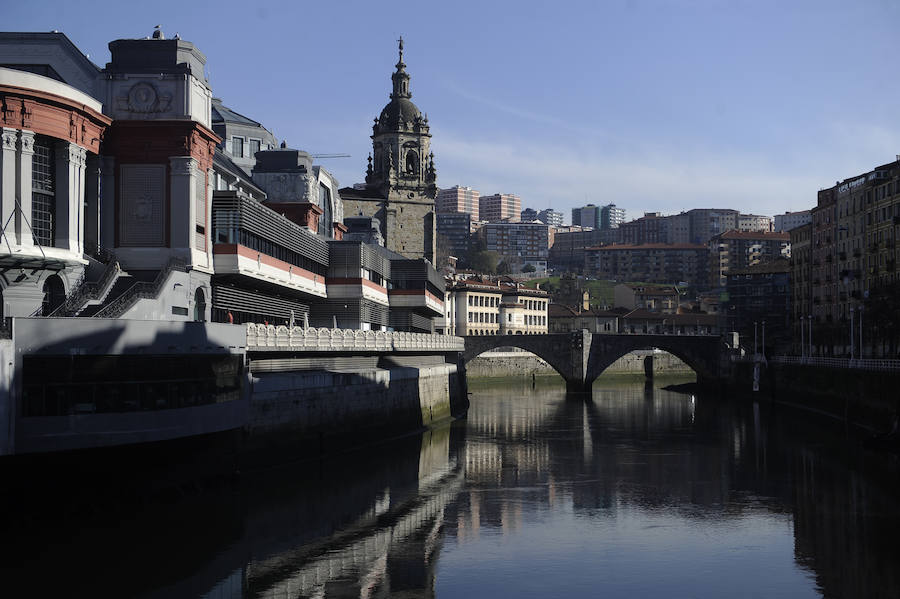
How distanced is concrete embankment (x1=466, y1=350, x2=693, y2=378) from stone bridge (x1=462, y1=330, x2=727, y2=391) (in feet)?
55.9

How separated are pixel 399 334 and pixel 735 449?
23.2 m

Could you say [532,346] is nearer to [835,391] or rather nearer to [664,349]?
[664,349]

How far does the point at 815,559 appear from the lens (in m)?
34.6

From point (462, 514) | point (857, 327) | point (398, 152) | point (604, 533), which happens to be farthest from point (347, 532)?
point (398, 152)

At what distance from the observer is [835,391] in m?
79.5

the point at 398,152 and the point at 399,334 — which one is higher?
the point at 398,152

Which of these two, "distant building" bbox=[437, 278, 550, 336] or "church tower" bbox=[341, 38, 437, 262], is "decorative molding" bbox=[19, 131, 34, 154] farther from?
"church tower" bbox=[341, 38, 437, 262]

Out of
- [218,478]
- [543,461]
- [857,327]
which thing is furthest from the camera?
[857,327]

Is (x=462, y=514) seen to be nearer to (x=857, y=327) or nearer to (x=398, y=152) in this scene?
(x=857, y=327)

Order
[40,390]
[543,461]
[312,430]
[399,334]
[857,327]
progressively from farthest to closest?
1. [857,327]
2. [399,334]
3. [543,461]
4. [312,430]
5. [40,390]

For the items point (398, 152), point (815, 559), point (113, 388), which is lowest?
point (815, 559)

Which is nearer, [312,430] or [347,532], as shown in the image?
[347,532]

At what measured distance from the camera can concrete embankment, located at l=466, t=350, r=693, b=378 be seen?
14638 centimetres

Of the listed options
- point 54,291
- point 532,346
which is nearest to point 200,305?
point 54,291
